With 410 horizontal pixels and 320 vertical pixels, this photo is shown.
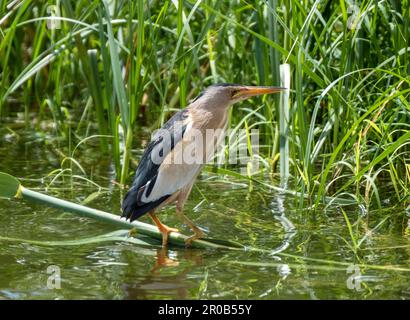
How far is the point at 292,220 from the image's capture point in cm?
559

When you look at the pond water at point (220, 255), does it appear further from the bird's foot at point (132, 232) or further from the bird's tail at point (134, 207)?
the bird's tail at point (134, 207)

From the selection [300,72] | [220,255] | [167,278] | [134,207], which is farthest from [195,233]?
[300,72]

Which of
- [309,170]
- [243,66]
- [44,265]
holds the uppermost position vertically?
[243,66]

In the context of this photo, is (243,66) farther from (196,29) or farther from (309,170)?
(309,170)

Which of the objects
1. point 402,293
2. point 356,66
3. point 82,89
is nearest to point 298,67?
point 356,66

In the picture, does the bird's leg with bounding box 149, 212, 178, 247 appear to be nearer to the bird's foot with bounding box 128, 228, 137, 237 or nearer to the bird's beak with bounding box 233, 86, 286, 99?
the bird's foot with bounding box 128, 228, 137, 237

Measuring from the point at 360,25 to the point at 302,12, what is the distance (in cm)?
44

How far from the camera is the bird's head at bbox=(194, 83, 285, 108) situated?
5.54 metres

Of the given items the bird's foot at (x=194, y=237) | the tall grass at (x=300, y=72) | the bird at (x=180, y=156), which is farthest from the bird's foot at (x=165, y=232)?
the tall grass at (x=300, y=72)

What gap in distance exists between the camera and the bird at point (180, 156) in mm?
5090

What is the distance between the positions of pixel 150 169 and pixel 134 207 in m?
0.33

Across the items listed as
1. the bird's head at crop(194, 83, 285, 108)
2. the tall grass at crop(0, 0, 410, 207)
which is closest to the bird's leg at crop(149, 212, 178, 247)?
the tall grass at crop(0, 0, 410, 207)

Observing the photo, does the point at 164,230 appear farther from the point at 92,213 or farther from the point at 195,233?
the point at 92,213

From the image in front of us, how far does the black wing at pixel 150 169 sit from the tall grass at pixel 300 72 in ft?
0.94
